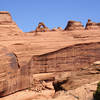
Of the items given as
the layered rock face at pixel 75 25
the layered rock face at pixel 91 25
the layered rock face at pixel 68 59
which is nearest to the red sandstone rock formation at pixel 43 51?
the layered rock face at pixel 68 59

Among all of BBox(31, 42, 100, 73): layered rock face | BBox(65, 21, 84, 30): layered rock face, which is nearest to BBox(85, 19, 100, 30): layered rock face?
BBox(65, 21, 84, 30): layered rock face

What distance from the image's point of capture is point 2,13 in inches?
681

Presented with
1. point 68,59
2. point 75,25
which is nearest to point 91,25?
point 75,25

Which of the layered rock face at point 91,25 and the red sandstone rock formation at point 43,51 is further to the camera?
the layered rock face at point 91,25

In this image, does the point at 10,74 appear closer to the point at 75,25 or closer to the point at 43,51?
the point at 43,51

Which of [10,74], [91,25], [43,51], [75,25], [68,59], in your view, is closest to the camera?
[10,74]

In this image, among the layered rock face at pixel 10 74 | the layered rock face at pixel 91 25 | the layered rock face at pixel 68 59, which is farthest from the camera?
the layered rock face at pixel 91 25

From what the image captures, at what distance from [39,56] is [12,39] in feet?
9.46

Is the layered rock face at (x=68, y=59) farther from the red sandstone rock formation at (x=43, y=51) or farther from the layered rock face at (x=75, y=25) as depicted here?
the layered rock face at (x=75, y=25)

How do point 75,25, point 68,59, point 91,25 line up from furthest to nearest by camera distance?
point 91,25 → point 75,25 → point 68,59

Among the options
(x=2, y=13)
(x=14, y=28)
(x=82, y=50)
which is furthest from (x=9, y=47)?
(x=82, y=50)

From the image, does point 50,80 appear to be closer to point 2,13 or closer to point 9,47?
point 9,47

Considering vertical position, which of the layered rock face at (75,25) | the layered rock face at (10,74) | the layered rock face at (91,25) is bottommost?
the layered rock face at (10,74)

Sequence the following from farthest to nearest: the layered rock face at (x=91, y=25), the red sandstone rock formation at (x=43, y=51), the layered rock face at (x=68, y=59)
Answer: the layered rock face at (x=91, y=25) → the layered rock face at (x=68, y=59) → the red sandstone rock formation at (x=43, y=51)
